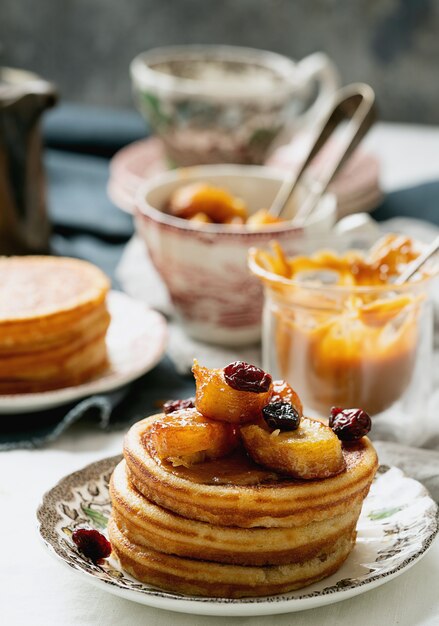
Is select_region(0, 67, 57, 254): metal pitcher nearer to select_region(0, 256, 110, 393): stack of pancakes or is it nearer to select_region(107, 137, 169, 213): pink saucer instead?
select_region(107, 137, 169, 213): pink saucer

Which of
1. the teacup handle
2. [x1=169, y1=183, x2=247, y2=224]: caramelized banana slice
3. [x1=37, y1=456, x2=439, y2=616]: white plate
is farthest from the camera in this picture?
Result: the teacup handle

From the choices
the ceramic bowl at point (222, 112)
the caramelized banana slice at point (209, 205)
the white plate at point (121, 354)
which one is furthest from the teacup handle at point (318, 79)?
the white plate at point (121, 354)

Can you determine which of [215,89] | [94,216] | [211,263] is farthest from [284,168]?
[211,263]

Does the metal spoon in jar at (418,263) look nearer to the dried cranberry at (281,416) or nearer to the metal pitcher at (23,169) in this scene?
the dried cranberry at (281,416)

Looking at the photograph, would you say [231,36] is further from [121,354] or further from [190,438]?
[190,438]

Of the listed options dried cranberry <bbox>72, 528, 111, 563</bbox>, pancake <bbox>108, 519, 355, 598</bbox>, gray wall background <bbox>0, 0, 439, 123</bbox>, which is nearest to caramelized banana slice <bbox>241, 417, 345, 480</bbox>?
pancake <bbox>108, 519, 355, 598</bbox>

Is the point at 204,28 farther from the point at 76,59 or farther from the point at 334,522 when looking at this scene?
the point at 334,522

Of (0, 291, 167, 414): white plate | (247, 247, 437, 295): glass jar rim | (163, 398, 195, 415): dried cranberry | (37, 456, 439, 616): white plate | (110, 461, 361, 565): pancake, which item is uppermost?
(163, 398, 195, 415): dried cranberry
